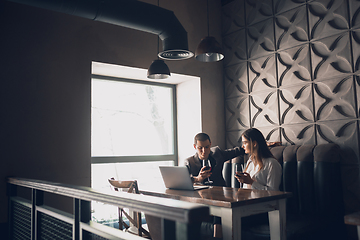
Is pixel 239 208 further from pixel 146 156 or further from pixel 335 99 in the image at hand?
pixel 146 156

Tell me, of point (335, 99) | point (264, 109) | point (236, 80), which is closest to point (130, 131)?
point (236, 80)

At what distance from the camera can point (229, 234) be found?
2.20 m

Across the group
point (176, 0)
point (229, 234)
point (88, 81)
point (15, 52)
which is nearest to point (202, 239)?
point (229, 234)

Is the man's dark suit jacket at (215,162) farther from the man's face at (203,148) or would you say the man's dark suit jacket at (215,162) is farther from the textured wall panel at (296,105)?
Result: the textured wall panel at (296,105)

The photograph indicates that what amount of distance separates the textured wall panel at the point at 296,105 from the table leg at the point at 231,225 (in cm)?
235

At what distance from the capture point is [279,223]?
2492 mm

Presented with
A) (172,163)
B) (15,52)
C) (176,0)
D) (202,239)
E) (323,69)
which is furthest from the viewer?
(172,163)

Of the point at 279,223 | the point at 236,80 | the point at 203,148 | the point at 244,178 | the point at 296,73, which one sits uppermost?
the point at 236,80

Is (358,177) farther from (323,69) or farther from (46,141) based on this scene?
(46,141)

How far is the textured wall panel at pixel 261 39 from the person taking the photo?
4.58 meters

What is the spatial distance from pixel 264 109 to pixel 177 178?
87.2 inches

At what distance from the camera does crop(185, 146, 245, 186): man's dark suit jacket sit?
12.4ft

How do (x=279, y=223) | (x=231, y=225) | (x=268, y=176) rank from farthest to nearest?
(x=268, y=176)
(x=279, y=223)
(x=231, y=225)

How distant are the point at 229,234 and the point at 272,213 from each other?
55cm
